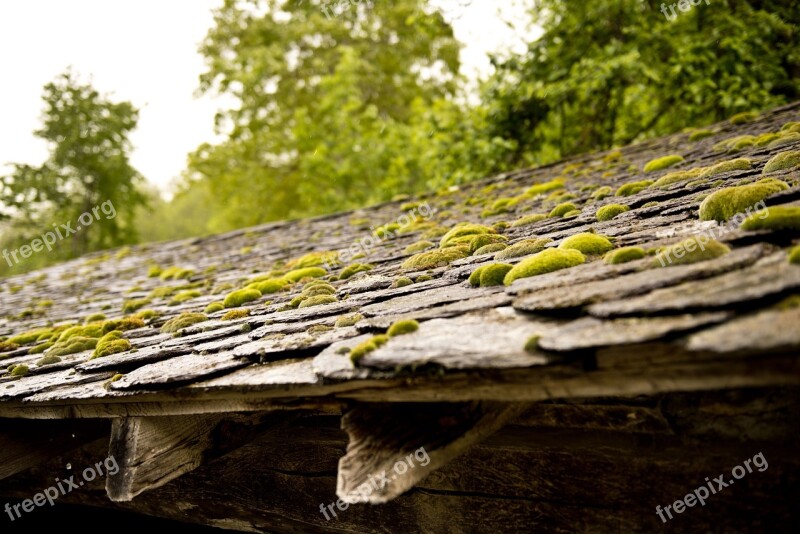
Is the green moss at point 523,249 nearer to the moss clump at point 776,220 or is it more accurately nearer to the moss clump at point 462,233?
the moss clump at point 462,233

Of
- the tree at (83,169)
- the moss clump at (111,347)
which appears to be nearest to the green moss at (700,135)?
the moss clump at (111,347)

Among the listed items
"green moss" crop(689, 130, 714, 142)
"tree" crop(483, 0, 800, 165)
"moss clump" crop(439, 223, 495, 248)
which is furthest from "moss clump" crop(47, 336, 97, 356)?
"tree" crop(483, 0, 800, 165)

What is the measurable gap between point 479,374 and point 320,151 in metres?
15.5

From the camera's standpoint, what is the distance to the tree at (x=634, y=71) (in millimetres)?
7805

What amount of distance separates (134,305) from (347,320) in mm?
3102

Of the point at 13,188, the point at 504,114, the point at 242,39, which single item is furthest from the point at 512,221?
the point at 13,188

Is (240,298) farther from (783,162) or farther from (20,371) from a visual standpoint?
(783,162)

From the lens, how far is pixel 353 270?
330cm

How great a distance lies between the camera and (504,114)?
9414 millimetres

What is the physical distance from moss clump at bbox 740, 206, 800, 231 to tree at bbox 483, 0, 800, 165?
23.8ft

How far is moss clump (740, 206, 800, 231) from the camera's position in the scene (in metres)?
1.37

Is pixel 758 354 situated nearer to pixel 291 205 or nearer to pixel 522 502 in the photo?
pixel 522 502

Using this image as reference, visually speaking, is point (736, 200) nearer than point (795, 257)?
No

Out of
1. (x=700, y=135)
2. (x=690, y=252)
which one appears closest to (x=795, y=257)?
(x=690, y=252)
